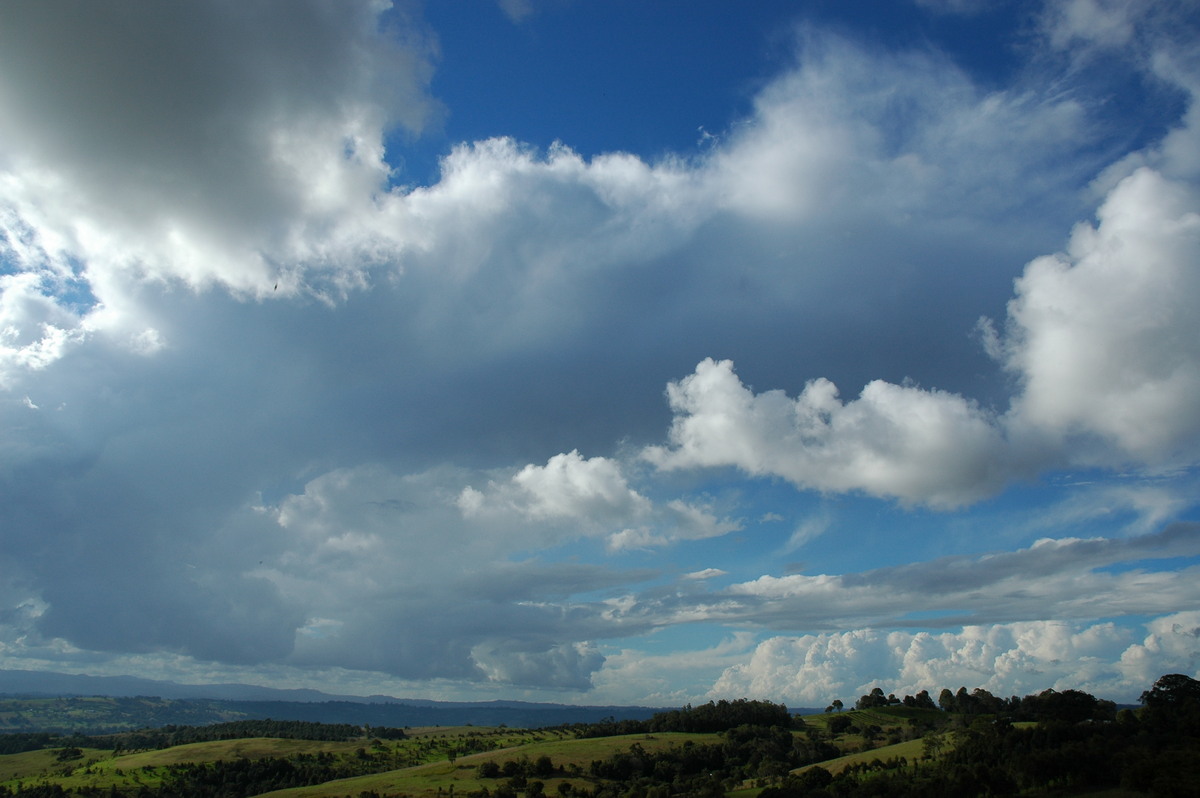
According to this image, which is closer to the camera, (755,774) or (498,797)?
(498,797)

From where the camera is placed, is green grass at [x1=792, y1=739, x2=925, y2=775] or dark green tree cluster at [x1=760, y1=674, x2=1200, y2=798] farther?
green grass at [x1=792, y1=739, x2=925, y2=775]

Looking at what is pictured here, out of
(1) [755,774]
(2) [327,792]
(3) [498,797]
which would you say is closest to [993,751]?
(1) [755,774]

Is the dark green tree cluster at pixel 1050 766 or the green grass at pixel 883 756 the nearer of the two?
the dark green tree cluster at pixel 1050 766

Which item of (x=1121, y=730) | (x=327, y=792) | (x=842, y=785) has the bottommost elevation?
(x=327, y=792)

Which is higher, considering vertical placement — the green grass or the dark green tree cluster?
the dark green tree cluster

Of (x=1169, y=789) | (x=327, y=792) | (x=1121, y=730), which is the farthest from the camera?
(x=327, y=792)

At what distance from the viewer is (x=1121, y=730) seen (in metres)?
154

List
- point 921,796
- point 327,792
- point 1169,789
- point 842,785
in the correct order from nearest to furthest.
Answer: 1. point 1169,789
2. point 921,796
3. point 842,785
4. point 327,792

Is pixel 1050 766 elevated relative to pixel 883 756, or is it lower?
elevated

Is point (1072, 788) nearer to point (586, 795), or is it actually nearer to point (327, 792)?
point (586, 795)

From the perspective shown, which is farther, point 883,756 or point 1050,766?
point 883,756

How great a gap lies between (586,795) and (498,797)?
2100 centimetres

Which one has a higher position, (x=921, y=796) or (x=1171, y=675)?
(x=1171, y=675)

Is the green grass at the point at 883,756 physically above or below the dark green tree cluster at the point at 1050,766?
below
